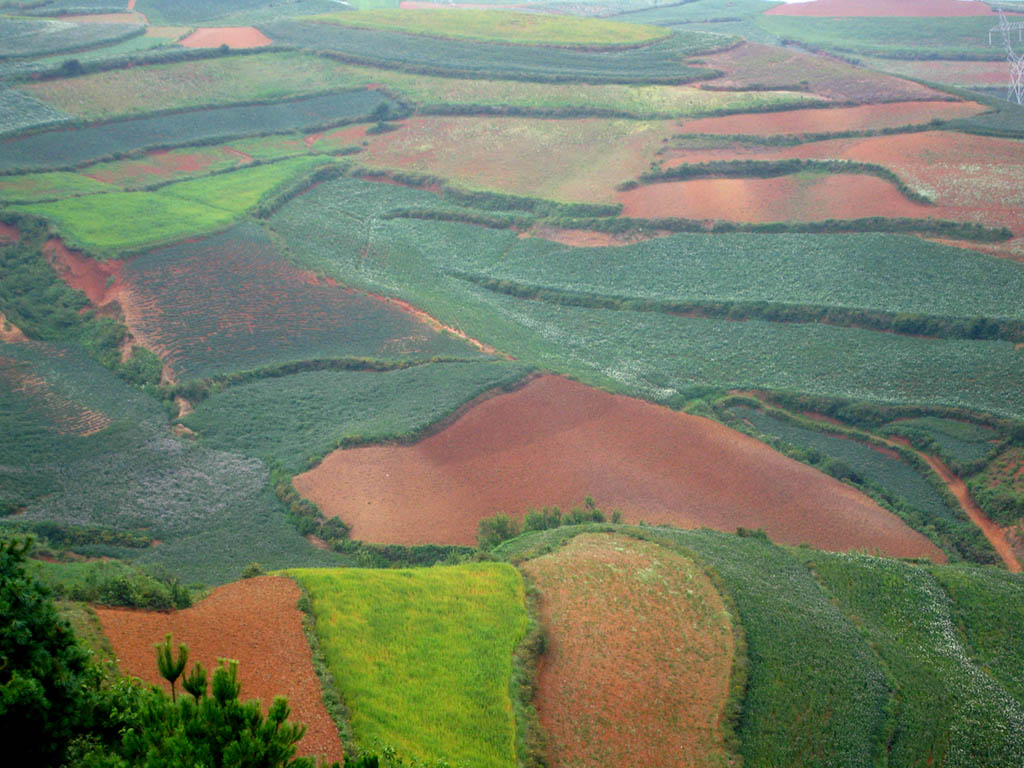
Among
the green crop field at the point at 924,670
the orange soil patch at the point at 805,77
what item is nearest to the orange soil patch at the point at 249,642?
the green crop field at the point at 924,670

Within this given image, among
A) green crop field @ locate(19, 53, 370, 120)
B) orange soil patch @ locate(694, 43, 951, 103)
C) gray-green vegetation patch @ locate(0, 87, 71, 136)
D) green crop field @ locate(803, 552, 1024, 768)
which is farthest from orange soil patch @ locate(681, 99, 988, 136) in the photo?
gray-green vegetation patch @ locate(0, 87, 71, 136)

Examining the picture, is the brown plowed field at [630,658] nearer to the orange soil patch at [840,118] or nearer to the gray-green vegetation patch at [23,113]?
the orange soil patch at [840,118]

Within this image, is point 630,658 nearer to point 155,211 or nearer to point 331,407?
point 331,407

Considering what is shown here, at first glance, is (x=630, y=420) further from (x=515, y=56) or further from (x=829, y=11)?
(x=829, y=11)

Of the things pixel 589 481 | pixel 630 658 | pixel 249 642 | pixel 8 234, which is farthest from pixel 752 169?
pixel 249 642

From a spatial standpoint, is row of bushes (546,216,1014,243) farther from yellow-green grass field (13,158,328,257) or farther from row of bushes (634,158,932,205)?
yellow-green grass field (13,158,328,257)

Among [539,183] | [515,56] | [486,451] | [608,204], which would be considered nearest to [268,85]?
[515,56]
